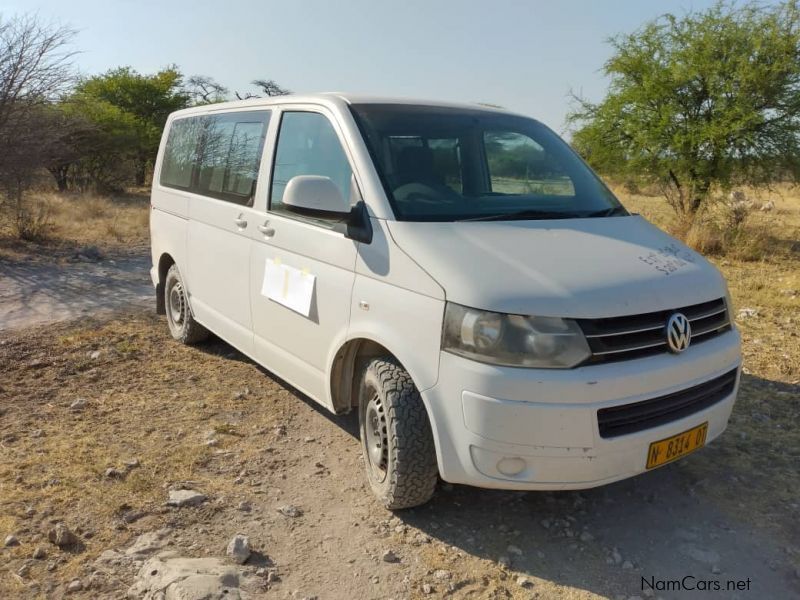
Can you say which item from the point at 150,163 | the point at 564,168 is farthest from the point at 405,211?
the point at 150,163

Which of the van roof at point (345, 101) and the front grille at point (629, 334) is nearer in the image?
the front grille at point (629, 334)

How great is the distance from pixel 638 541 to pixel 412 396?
124 cm

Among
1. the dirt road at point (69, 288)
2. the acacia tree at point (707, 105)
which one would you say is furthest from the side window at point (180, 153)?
the acacia tree at point (707, 105)

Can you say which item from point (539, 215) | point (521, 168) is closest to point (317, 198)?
point (539, 215)

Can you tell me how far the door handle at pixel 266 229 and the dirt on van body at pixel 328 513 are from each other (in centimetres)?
123

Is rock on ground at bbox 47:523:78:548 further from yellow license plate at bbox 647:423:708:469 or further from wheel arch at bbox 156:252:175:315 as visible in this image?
wheel arch at bbox 156:252:175:315

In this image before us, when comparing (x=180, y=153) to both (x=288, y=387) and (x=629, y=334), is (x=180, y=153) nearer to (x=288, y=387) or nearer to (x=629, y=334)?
(x=288, y=387)

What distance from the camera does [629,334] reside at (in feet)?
A: 8.91

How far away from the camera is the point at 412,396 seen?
2961 millimetres

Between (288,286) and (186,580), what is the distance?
1654mm

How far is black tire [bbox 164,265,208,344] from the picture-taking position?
18.2ft

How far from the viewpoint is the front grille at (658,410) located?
266 cm

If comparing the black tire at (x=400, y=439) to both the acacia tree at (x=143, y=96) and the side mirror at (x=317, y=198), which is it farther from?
the acacia tree at (x=143, y=96)

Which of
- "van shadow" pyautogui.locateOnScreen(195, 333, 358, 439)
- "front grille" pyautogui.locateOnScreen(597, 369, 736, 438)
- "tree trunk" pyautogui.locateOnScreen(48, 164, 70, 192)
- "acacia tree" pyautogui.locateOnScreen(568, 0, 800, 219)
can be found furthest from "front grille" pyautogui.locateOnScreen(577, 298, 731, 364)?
"tree trunk" pyautogui.locateOnScreen(48, 164, 70, 192)
